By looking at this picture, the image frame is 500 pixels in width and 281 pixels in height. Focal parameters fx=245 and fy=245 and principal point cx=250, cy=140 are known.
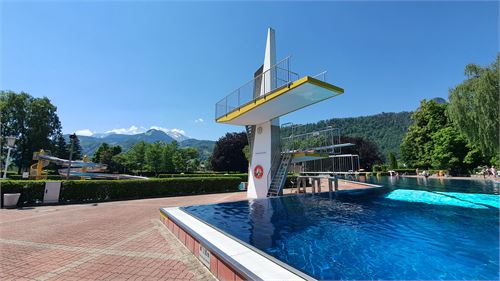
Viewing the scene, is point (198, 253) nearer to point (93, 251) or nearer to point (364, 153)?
point (93, 251)

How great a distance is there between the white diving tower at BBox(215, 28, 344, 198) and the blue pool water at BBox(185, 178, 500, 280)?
4494mm

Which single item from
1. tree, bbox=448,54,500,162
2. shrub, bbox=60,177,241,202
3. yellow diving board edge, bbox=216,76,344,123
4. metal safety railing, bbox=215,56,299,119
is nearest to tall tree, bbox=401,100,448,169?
tree, bbox=448,54,500,162

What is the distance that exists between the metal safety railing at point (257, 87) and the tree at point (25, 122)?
42.6 m

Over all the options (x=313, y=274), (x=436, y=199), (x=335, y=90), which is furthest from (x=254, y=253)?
(x=436, y=199)

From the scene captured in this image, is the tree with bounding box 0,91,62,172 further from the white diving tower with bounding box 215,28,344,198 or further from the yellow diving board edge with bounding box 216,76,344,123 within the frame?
the yellow diving board edge with bounding box 216,76,344,123

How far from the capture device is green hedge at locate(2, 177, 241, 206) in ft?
40.2

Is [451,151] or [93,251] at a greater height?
[451,151]

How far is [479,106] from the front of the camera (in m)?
18.6

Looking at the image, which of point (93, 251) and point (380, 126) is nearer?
point (93, 251)

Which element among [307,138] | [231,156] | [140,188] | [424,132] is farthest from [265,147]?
[424,132]

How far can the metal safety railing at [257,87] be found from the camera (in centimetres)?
1161

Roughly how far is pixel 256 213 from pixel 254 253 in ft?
16.0

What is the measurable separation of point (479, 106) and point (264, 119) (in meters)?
17.4

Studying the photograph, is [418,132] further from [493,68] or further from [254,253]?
[254,253]
